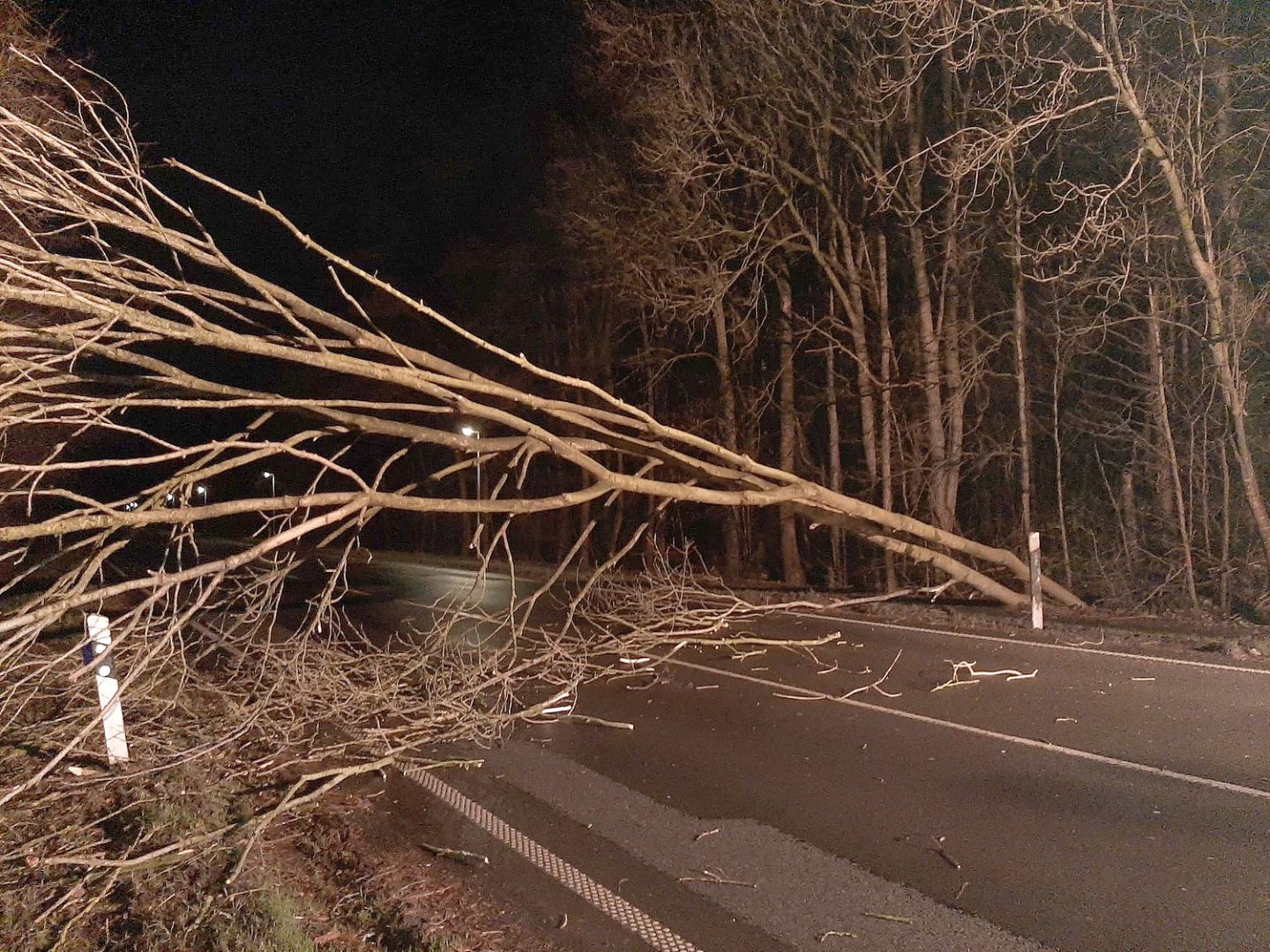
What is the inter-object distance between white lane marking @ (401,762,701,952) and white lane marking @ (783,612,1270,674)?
6.37 metres

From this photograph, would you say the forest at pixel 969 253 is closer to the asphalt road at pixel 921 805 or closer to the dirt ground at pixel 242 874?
the asphalt road at pixel 921 805

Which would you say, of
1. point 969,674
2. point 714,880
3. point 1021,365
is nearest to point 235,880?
point 714,880

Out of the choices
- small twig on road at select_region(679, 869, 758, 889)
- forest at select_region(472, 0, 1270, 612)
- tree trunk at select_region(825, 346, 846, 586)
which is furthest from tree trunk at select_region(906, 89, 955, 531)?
small twig on road at select_region(679, 869, 758, 889)

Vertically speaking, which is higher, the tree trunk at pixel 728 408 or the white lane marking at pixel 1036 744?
the tree trunk at pixel 728 408

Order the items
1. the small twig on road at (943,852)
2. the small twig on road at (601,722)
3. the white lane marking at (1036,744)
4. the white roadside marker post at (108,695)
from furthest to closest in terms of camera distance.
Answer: the small twig on road at (601,722)
the white roadside marker post at (108,695)
the white lane marking at (1036,744)
the small twig on road at (943,852)

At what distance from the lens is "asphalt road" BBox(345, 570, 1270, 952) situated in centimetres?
468

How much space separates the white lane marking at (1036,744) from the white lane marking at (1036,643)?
2683 millimetres

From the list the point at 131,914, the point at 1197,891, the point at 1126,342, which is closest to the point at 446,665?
the point at 131,914

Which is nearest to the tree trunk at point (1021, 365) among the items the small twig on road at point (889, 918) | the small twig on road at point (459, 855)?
the small twig on road at point (889, 918)

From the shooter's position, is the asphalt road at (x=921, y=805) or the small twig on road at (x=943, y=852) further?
the small twig on road at (x=943, y=852)

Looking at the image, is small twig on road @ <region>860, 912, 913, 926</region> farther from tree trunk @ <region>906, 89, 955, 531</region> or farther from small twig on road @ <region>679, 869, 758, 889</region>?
tree trunk @ <region>906, 89, 955, 531</region>

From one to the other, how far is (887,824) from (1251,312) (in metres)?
9.67

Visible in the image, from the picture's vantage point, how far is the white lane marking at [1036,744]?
6.09m

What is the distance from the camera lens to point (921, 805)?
6.19 meters
